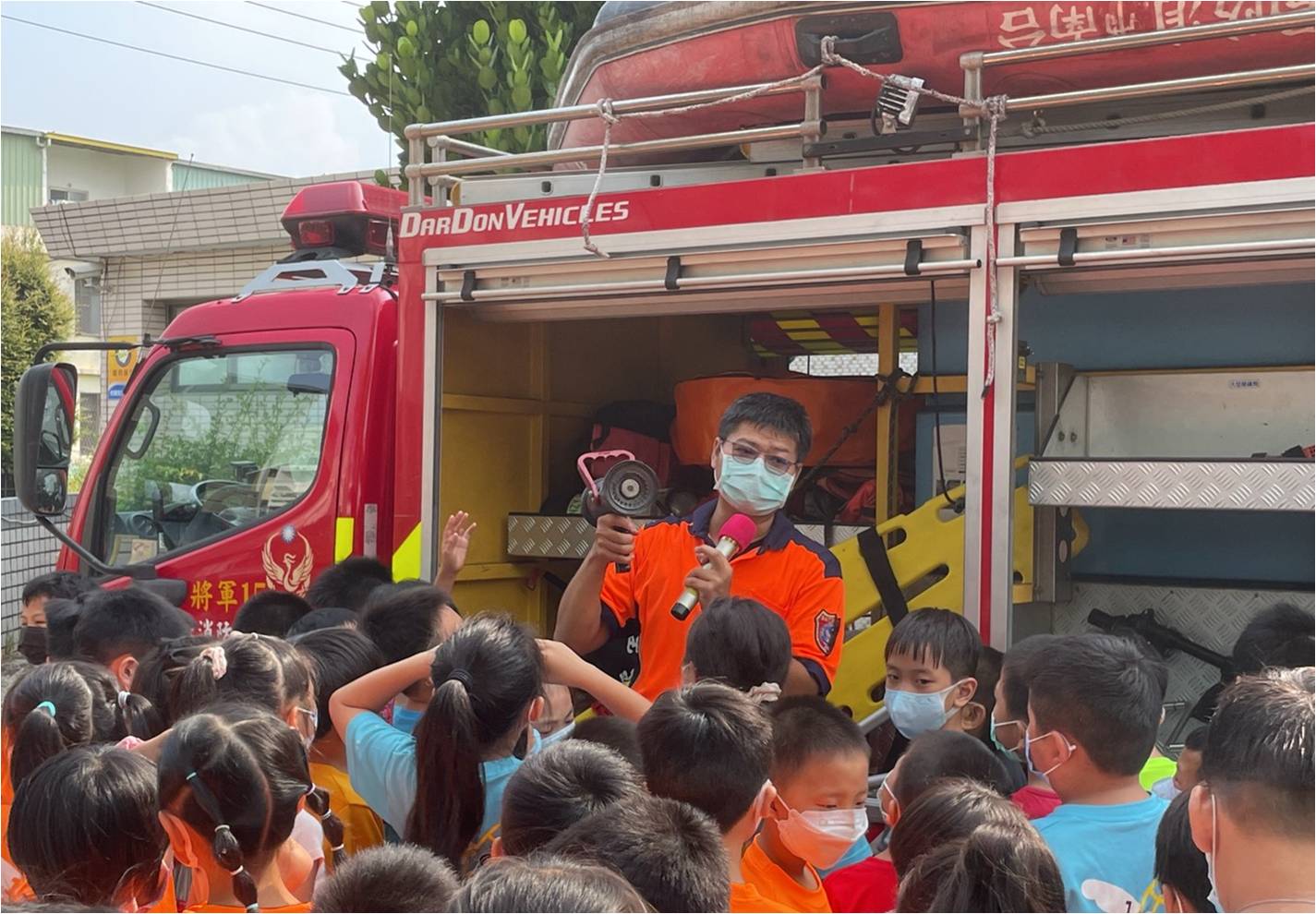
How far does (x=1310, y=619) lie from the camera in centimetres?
332

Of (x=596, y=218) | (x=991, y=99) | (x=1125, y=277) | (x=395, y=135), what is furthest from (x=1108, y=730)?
(x=395, y=135)

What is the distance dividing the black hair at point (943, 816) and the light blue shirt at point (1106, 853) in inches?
10.4

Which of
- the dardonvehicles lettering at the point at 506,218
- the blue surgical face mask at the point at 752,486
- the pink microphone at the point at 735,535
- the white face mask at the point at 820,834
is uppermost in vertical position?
the dardonvehicles lettering at the point at 506,218

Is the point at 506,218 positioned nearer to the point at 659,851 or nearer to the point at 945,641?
the point at 945,641

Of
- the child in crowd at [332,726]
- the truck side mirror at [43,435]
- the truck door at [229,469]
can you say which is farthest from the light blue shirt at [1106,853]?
the truck side mirror at [43,435]

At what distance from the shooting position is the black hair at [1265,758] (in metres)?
1.73

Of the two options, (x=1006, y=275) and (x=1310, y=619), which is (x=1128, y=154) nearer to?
(x=1006, y=275)

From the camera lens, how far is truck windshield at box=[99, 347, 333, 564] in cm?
492

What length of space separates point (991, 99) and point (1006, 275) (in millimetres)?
446

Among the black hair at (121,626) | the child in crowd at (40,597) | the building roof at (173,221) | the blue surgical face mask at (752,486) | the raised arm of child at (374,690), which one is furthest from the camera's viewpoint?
the building roof at (173,221)

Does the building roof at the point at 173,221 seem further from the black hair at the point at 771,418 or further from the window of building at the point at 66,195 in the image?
the black hair at the point at 771,418

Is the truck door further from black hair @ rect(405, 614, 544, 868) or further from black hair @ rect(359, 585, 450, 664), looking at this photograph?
black hair @ rect(405, 614, 544, 868)

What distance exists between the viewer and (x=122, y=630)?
12.2 feet

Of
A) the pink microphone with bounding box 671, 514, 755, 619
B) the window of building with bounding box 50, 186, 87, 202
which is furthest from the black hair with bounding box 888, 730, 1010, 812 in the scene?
the window of building with bounding box 50, 186, 87, 202
